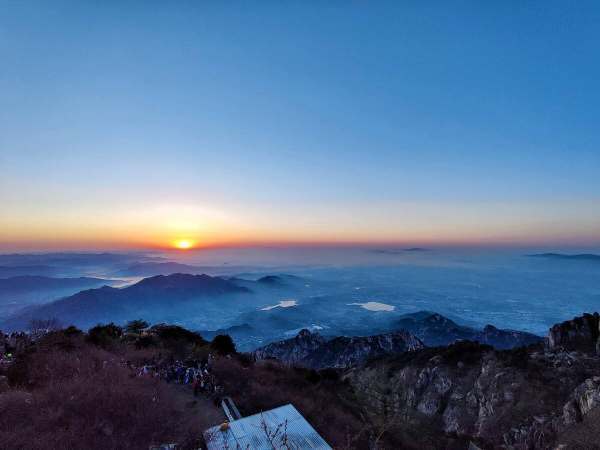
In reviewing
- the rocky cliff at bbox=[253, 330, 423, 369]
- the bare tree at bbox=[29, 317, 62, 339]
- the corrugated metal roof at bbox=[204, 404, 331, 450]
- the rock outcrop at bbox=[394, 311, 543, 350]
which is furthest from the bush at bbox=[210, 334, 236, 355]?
the rock outcrop at bbox=[394, 311, 543, 350]

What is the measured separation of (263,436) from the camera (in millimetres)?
12883

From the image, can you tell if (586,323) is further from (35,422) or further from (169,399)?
(35,422)

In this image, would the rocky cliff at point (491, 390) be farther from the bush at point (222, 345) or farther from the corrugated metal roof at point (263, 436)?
the bush at point (222, 345)

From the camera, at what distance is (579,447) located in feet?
62.3

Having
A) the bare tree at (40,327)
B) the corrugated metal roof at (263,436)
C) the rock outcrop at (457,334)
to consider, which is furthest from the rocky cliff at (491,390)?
A: the rock outcrop at (457,334)

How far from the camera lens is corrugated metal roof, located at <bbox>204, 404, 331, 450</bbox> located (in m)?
12.3

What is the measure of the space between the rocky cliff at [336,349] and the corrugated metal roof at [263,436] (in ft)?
227

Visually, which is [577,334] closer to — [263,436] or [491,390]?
[491,390]

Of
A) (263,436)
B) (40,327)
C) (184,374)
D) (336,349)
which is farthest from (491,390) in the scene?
(336,349)

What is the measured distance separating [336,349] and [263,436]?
3172 inches

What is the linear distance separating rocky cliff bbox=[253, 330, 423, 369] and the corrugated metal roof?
6908 cm

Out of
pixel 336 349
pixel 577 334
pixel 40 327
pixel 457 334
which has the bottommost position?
pixel 457 334

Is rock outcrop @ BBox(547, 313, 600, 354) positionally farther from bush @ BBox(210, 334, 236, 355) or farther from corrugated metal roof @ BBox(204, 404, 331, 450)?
bush @ BBox(210, 334, 236, 355)

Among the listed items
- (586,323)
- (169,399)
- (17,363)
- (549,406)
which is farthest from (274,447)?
(586,323)
